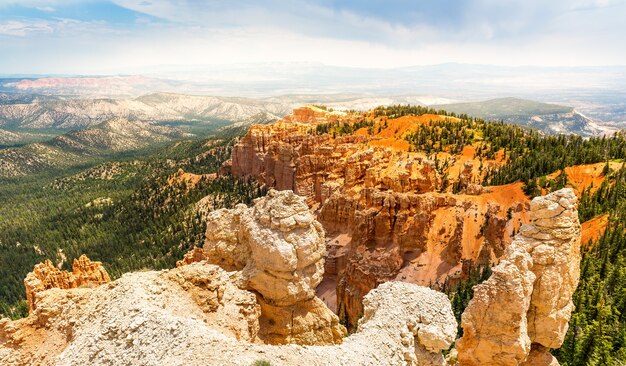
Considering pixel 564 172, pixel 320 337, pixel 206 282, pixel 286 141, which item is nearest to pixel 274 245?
pixel 206 282

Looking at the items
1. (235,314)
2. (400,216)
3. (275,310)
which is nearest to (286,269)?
(275,310)

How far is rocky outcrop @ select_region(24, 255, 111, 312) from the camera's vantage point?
62.6 ft

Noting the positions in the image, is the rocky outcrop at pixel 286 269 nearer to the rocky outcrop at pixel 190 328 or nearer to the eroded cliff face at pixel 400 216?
the rocky outcrop at pixel 190 328

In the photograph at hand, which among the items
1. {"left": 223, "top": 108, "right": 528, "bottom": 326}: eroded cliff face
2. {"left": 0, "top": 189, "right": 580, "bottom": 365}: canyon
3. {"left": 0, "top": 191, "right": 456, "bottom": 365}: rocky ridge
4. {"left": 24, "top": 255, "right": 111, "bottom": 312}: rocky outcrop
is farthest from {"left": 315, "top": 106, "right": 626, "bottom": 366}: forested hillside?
{"left": 24, "top": 255, "right": 111, "bottom": 312}: rocky outcrop

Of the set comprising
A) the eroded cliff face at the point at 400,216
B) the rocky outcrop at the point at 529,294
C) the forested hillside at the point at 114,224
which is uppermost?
the rocky outcrop at the point at 529,294

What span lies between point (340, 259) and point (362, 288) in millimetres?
5855

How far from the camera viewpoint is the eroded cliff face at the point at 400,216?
42031 mm

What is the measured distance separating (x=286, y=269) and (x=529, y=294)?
31.4ft

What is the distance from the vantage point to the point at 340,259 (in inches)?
1892

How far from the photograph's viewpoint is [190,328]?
8727mm

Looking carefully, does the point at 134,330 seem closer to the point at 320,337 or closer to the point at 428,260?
the point at 320,337

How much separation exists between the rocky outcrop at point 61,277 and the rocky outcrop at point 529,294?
21239mm

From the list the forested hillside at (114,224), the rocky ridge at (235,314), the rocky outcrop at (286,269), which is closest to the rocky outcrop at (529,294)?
the rocky ridge at (235,314)

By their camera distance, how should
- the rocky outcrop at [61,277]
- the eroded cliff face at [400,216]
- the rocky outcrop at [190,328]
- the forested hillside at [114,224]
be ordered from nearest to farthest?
the rocky outcrop at [190,328] → the rocky outcrop at [61,277] → the eroded cliff face at [400,216] → the forested hillside at [114,224]
